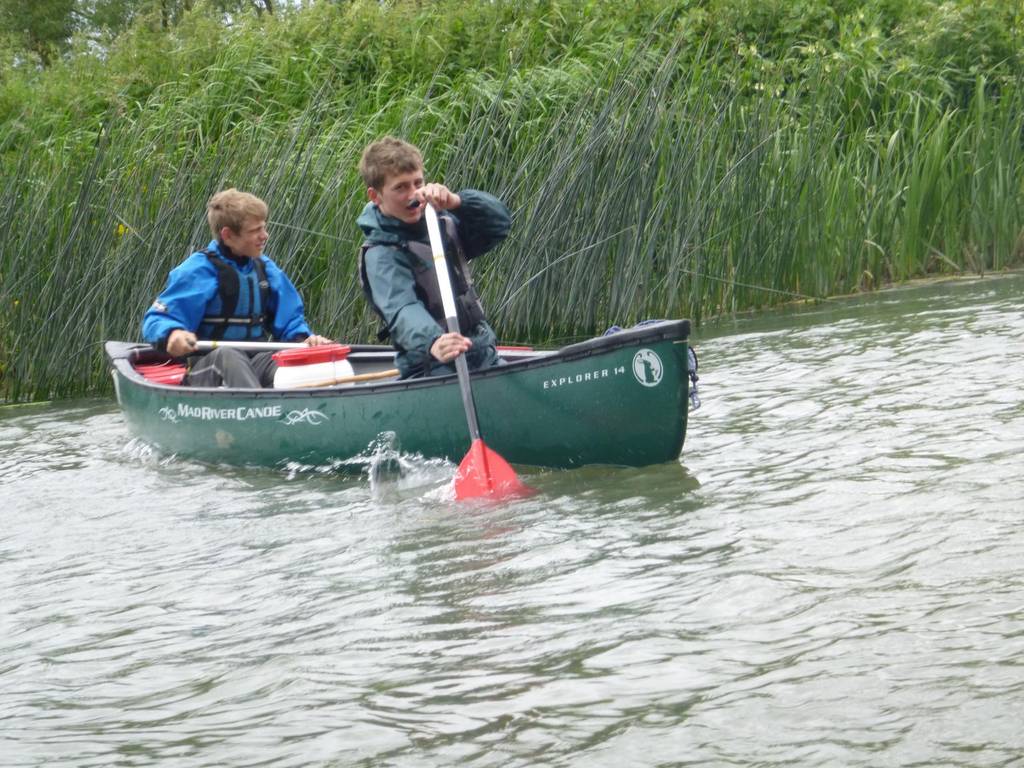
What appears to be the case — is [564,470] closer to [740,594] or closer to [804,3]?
[740,594]

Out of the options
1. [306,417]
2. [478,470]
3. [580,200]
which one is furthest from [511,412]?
[580,200]

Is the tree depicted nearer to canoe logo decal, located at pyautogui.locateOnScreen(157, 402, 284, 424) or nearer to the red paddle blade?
canoe logo decal, located at pyautogui.locateOnScreen(157, 402, 284, 424)

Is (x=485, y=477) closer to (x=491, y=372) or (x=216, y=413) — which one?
(x=491, y=372)

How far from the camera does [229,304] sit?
742 centimetres

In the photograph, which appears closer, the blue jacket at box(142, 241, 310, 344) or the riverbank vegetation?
the blue jacket at box(142, 241, 310, 344)

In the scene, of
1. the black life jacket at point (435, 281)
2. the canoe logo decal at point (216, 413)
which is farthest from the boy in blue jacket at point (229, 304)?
the black life jacket at point (435, 281)

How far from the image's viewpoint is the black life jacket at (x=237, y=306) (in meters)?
7.38

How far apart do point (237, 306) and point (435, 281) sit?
1.75 meters

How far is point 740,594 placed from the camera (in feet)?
12.1

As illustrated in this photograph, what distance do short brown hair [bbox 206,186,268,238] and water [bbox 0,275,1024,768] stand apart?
4.25ft

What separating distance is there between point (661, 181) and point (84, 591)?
584 cm

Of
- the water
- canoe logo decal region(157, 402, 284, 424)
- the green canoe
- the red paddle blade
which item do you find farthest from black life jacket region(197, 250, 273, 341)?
the red paddle blade

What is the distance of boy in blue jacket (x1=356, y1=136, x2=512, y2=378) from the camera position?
5.82 metres

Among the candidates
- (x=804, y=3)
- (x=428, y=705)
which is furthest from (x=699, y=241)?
(x=428, y=705)
